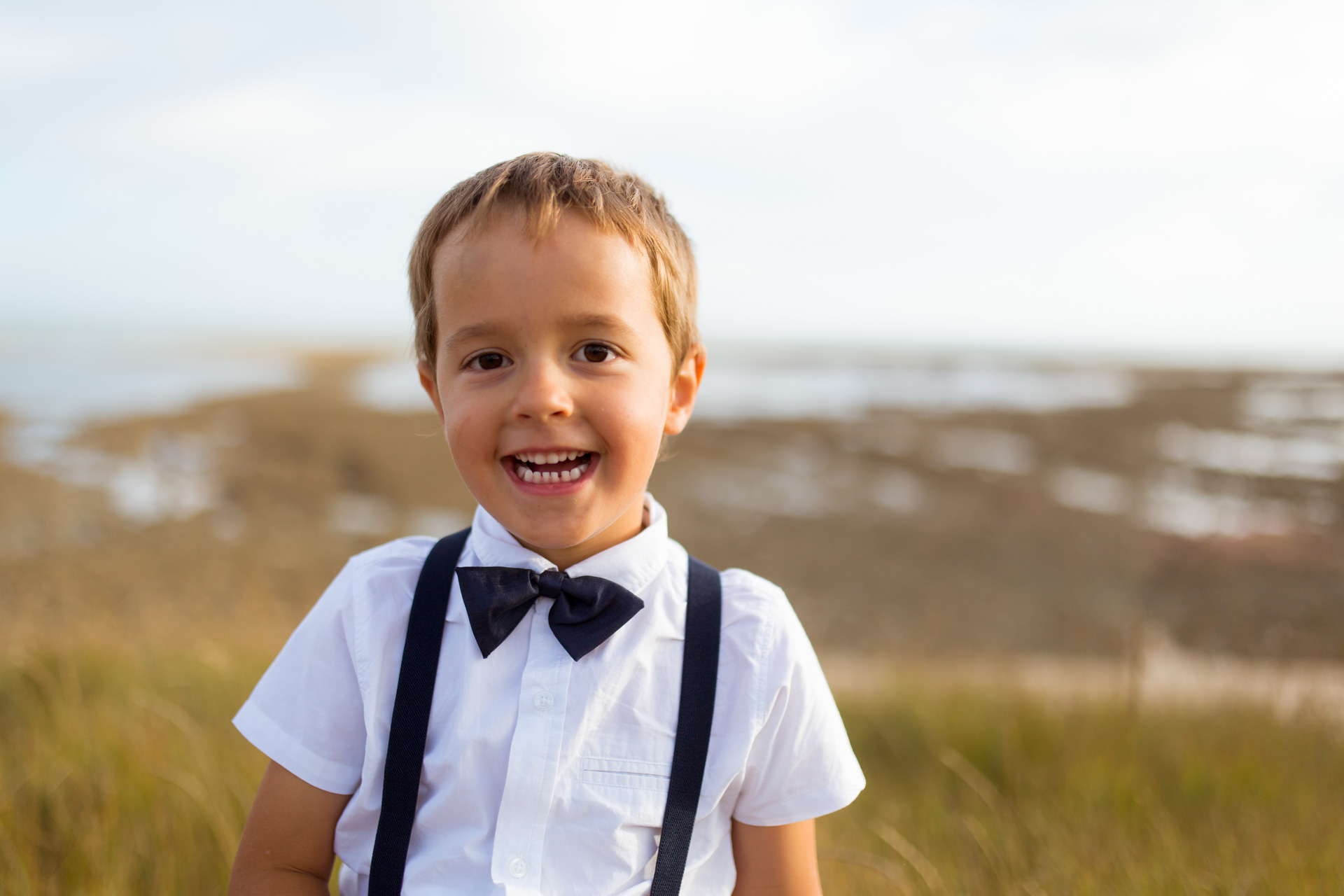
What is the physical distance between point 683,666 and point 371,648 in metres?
0.51

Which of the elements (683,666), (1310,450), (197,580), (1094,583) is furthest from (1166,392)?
(683,666)

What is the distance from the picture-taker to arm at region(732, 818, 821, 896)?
1.46 metres

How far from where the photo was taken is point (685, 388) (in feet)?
5.51

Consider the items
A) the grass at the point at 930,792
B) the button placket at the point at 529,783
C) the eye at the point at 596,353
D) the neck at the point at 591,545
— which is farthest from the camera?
the grass at the point at 930,792

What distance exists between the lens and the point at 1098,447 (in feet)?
50.9

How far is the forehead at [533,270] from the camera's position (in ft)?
4.50

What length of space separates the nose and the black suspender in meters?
0.35

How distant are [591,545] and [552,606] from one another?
15 centimetres

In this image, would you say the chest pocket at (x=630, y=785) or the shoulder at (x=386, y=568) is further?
the shoulder at (x=386, y=568)

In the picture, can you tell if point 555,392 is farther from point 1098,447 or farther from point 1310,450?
point 1310,450

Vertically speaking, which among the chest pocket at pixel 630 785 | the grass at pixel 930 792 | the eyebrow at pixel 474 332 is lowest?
the grass at pixel 930 792

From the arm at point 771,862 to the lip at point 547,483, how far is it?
642 millimetres

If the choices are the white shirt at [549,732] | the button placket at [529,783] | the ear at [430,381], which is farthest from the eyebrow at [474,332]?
the button placket at [529,783]

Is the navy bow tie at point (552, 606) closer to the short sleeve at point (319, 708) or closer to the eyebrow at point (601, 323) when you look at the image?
the short sleeve at point (319, 708)
